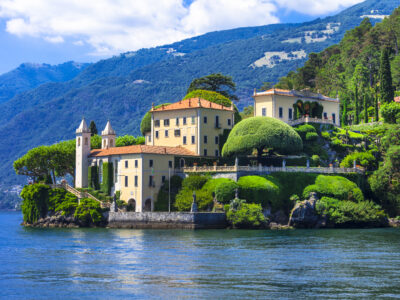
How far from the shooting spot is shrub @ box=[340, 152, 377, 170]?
92.2 m

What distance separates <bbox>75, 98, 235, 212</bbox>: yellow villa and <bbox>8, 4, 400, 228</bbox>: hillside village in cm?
14

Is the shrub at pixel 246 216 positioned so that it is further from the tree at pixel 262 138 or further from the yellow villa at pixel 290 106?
the yellow villa at pixel 290 106

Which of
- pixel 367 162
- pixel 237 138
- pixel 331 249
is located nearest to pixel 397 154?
pixel 367 162

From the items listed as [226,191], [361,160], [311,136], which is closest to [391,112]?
[361,160]

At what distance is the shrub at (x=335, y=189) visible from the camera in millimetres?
83562

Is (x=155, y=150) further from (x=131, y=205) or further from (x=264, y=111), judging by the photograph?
(x=264, y=111)

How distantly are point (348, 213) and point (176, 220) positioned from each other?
1980cm

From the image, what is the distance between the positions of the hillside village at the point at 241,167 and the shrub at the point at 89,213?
0.13m

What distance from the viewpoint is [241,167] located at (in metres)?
84.4

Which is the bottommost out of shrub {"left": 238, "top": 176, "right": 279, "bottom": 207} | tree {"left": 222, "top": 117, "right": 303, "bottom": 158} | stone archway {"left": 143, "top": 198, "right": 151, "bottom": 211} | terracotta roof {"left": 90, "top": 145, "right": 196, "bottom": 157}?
stone archway {"left": 143, "top": 198, "right": 151, "bottom": 211}

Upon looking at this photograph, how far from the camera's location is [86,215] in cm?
8706

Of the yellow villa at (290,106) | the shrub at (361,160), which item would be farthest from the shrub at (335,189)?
the yellow villa at (290,106)

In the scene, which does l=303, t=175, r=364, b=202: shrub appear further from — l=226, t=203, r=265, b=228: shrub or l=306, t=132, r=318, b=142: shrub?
l=306, t=132, r=318, b=142: shrub

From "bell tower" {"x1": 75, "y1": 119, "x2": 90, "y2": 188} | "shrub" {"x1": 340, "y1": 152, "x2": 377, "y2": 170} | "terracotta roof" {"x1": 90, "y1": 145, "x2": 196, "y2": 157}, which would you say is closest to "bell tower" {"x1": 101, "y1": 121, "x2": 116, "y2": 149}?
"terracotta roof" {"x1": 90, "y1": 145, "x2": 196, "y2": 157}
